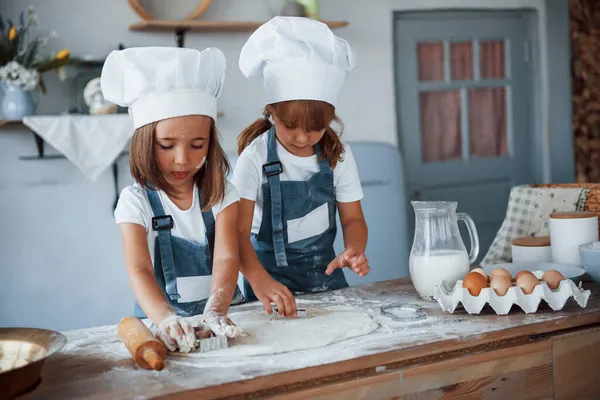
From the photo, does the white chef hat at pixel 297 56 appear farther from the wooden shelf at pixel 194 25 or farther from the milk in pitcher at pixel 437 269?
the wooden shelf at pixel 194 25

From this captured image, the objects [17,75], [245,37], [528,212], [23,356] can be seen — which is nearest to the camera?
[23,356]

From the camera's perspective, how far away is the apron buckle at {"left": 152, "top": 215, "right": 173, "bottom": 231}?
1565 mm

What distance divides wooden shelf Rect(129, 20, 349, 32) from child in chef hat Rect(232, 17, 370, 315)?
127 centimetres

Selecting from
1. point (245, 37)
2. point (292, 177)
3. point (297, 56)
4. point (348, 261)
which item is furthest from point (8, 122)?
point (348, 261)

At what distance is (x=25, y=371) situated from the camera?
1.07 m

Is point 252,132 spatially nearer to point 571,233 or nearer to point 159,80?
point 159,80

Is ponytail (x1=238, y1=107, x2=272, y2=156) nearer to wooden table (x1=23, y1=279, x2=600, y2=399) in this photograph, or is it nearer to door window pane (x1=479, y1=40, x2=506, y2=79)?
wooden table (x1=23, y1=279, x2=600, y2=399)

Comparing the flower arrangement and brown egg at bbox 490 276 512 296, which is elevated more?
the flower arrangement

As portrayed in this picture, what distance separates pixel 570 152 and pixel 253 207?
2995mm

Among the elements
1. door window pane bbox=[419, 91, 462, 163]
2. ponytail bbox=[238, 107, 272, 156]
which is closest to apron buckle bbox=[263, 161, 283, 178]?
ponytail bbox=[238, 107, 272, 156]

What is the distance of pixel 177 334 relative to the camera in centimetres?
125

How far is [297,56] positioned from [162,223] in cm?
52

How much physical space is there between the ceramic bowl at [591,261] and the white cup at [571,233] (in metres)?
0.09

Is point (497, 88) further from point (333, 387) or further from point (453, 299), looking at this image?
point (333, 387)
